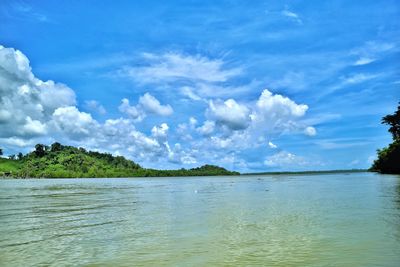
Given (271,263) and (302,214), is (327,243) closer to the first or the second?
(271,263)

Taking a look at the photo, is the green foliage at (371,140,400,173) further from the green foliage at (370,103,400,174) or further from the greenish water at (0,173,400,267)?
the greenish water at (0,173,400,267)

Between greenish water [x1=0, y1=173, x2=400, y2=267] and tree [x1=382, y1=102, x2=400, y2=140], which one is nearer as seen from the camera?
greenish water [x1=0, y1=173, x2=400, y2=267]

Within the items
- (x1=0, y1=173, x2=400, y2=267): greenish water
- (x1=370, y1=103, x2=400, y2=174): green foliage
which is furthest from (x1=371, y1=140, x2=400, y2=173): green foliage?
(x1=0, y1=173, x2=400, y2=267): greenish water

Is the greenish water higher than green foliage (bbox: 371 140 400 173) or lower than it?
lower

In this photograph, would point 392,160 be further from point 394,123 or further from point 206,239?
point 206,239

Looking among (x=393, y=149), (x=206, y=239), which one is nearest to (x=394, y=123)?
(x=393, y=149)

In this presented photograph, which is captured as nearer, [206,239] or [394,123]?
[206,239]

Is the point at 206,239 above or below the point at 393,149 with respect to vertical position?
below

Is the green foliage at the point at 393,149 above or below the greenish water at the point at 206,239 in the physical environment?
above

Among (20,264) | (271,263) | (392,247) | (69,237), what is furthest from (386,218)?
(20,264)

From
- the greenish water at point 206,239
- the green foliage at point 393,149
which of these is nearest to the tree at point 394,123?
the green foliage at point 393,149

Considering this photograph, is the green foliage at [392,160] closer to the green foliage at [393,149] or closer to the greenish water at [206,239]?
the green foliage at [393,149]

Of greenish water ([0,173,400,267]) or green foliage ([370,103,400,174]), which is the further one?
green foliage ([370,103,400,174])

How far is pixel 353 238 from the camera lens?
78.8ft
